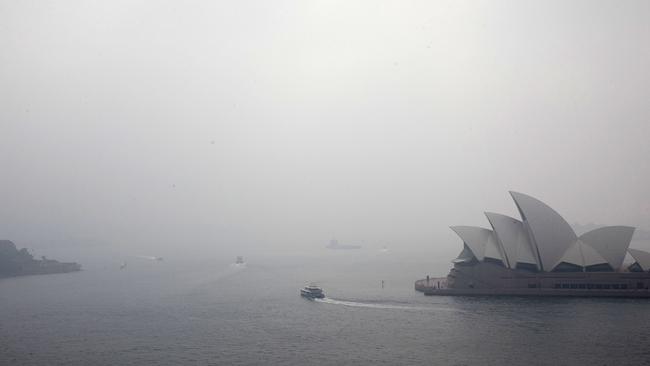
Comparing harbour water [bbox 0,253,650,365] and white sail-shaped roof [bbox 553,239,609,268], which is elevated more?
white sail-shaped roof [bbox 553,239,609,268]

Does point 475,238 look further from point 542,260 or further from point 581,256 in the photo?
point 581,256

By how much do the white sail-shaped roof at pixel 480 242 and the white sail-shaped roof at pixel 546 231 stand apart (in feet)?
17.2

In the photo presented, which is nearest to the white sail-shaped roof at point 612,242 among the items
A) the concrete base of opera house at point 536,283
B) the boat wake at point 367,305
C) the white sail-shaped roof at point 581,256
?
the white sail-shaped roof at point 581,256

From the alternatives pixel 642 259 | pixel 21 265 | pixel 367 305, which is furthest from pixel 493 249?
pixel 21 265

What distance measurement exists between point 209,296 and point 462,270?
3836cm

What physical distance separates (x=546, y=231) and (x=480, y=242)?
905 cm

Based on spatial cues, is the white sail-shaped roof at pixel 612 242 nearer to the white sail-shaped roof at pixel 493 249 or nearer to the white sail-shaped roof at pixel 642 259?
the white sail-shaped roof at pixel 642 259

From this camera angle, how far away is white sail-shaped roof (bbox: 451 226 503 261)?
6944 centimetres

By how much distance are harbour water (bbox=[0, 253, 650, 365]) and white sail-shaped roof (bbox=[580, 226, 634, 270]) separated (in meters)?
7.13

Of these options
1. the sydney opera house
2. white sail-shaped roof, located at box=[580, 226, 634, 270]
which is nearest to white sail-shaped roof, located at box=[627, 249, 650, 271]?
the sydney opera house

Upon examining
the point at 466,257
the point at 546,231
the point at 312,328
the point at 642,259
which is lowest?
the point at 312,328

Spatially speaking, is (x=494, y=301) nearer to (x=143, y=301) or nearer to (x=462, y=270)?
(x=462, y=270)

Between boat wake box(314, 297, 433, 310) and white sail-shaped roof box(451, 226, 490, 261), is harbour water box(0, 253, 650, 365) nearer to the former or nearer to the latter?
boat wake box(314, 297, 433, 310)

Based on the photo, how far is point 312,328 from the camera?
52.9 metres
